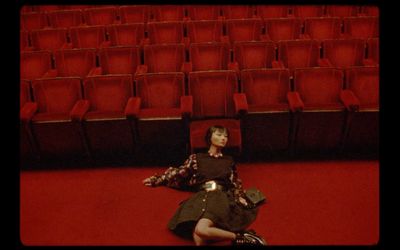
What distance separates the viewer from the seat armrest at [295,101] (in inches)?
27.9

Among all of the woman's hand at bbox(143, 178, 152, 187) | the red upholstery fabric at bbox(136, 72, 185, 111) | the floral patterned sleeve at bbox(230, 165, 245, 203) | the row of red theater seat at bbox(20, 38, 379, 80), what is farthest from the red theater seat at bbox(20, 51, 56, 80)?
the floral patterned sleeve at bbox(230, 165, 245, 203)

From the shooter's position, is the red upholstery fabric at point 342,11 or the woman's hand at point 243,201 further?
the red upholstery fabric at point 342,11

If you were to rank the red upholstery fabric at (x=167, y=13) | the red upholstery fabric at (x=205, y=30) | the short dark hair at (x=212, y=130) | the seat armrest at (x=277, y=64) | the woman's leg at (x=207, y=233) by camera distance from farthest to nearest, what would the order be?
the red upholstery fabric at (x=167, y=13)
the red upholstery fabric at (x=205, y=30)
the seat armrest at (x=277, y=64)
the short dark hair at (x=212, y=130)
the woman's leg at (x=207, y=233)

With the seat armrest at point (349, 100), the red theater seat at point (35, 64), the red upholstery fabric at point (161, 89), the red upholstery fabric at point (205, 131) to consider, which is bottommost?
the red upholstery fabric at point (205, 131)

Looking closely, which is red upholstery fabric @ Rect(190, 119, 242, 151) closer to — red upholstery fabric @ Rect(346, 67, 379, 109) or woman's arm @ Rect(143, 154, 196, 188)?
woman's arm @ Rect(143, 154, 196, 188)

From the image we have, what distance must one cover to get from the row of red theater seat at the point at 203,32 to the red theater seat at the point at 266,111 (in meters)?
0.24

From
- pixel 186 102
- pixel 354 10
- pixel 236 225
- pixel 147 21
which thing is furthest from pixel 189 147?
pixel 354 10

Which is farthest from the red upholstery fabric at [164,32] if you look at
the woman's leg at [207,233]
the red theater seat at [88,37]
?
the woman's leg at [207,233]

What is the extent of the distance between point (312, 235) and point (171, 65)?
0.45 m

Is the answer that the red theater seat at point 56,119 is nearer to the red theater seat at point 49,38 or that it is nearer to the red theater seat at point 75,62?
the red theater seat at point 75,62

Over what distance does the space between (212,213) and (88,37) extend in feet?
1.99

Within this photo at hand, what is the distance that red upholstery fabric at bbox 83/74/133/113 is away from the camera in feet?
2.47

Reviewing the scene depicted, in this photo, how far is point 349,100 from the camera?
28.5 inches

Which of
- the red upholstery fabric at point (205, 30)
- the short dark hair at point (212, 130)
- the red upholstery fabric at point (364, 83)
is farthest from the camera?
the red upholstery fabric at point (205, 30)
